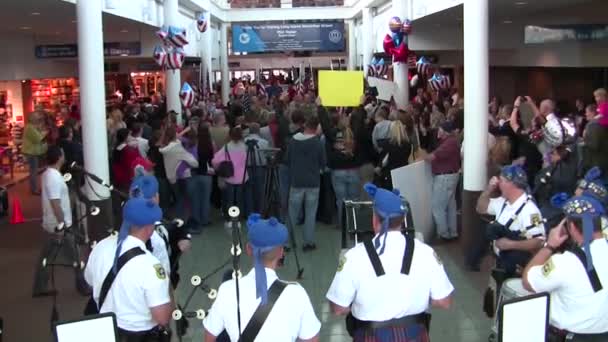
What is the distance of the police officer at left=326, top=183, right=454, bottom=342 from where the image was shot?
425 centimetres

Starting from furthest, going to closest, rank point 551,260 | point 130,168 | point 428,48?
point 428,48
point 130,168
point 551,260

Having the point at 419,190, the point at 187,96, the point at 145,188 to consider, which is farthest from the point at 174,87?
the point at 145,188

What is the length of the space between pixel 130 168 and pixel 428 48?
9286mm

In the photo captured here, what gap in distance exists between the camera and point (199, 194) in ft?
37.5

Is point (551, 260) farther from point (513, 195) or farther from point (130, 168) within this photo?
point (130, 168)

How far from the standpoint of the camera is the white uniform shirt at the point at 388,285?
13.9ft

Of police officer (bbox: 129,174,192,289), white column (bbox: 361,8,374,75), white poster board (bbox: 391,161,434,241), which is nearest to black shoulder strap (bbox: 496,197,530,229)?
police officer (bbox: 129,174,192,289)

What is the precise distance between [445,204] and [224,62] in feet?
61.4

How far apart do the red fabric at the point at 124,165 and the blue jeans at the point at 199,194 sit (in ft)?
3.31

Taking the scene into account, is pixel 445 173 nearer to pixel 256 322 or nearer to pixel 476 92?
pixel 476 92

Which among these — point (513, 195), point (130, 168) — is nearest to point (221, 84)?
point (130, 168)

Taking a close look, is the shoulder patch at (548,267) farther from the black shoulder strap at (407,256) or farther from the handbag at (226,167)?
the handbag at (226,167)

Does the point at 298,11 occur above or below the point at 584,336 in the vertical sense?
above

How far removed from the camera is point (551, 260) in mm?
4426
